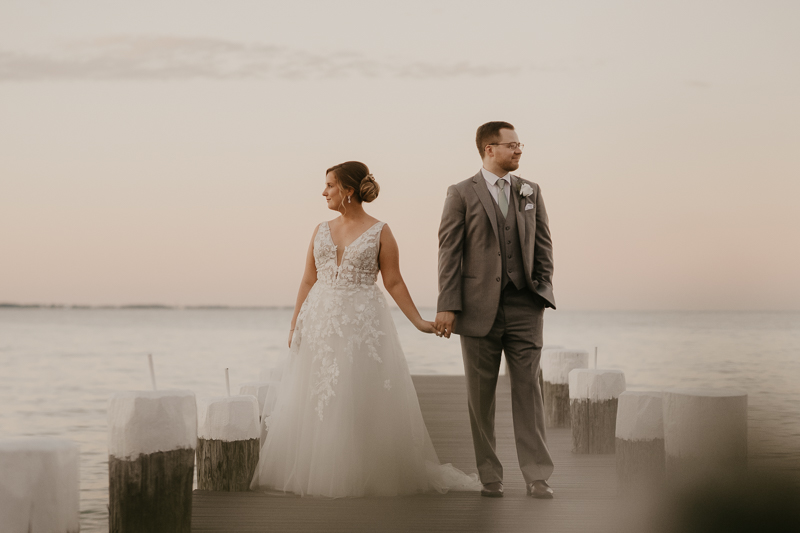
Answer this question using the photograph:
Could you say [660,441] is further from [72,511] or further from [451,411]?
[451,411]

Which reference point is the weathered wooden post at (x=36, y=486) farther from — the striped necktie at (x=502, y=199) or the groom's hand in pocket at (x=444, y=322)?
the striped necktie at (x=502, y=199)

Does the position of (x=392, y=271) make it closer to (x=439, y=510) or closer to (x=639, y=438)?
(x=439, y=510)

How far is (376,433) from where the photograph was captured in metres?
4.39

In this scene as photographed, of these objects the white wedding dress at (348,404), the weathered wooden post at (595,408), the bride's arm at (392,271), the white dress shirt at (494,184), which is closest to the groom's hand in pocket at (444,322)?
the bride's arm at (392,271)

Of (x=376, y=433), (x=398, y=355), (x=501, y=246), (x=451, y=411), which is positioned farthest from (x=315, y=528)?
(x=451, y=411)

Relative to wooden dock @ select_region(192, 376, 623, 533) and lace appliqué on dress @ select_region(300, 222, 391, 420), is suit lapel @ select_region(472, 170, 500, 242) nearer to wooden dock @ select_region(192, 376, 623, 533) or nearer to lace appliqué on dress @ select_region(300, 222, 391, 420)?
lace appliqué on dress @ select_region(300, 222, 391, 420)

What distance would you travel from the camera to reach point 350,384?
4.45 meters

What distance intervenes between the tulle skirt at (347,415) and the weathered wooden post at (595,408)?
1.53 m

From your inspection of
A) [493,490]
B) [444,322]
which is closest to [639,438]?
[493,490]

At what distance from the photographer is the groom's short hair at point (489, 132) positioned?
424 centimetres

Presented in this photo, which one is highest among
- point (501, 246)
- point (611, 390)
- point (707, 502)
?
point (501, 246)

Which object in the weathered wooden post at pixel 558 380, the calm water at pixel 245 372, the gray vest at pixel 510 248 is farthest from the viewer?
the weathered wooden post at pixel 558 380

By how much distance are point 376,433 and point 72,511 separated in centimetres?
193

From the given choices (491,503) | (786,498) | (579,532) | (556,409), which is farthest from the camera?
(556,409)
